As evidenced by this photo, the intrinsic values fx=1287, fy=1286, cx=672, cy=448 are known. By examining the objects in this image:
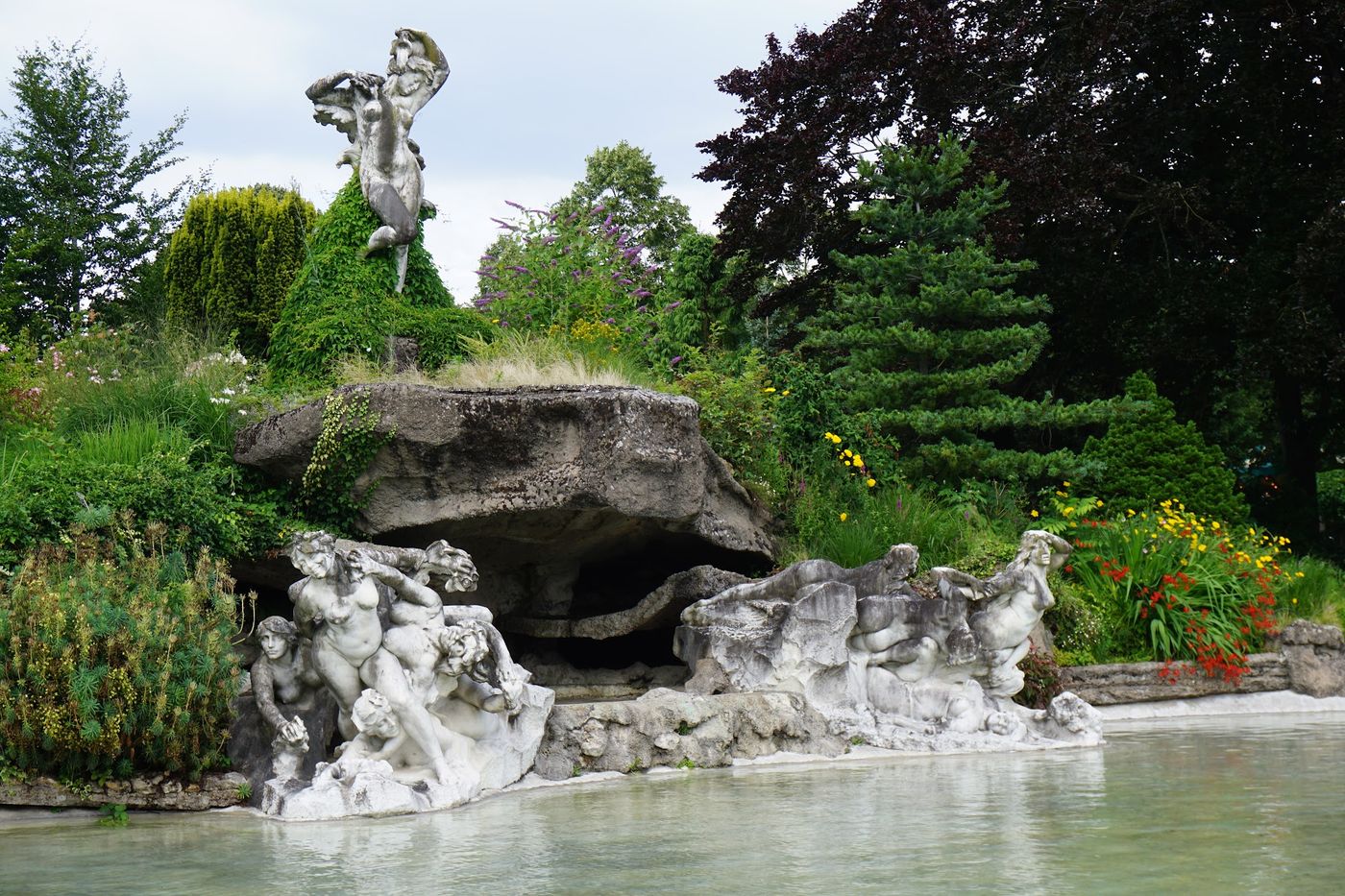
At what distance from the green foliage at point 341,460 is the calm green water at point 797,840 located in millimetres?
2793

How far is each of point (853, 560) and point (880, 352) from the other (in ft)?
10.9

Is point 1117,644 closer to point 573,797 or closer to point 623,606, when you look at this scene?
point 623,606

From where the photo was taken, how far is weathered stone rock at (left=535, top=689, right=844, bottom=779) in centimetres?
770

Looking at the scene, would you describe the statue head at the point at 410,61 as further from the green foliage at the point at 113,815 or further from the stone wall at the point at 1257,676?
the stone wall at the point at 1257,676

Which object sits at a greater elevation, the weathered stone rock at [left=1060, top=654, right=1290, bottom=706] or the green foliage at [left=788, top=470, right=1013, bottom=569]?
the green foliage at [left=788, top=470, right=1013, bottom=569]

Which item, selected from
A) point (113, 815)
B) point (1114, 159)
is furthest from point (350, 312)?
point (1114, 159)

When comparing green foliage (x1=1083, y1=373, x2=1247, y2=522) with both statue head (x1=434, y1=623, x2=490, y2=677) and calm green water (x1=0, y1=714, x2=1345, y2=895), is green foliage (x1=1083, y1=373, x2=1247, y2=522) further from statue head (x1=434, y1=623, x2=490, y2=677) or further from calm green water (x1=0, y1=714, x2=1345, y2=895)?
statue head (x1=434, y1=623, x2=490, y2=677)

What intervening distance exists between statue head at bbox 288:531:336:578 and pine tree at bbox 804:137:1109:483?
634 centimetres

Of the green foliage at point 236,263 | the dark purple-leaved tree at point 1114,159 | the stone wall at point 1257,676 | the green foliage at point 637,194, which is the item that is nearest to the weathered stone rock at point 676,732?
the stone wall at point 1257,676

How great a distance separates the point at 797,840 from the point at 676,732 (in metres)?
2.69

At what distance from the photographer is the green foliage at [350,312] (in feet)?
35.1

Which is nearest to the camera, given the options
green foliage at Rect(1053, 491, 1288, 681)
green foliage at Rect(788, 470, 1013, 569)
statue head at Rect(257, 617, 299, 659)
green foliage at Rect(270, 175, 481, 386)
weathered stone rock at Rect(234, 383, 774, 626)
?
statue head at Rect(257, 617, 299, 659)

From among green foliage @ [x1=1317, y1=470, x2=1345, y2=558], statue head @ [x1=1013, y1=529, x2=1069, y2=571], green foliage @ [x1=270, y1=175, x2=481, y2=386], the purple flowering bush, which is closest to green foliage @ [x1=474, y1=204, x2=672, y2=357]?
the purple flowering bush

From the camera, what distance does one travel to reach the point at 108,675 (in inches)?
251
